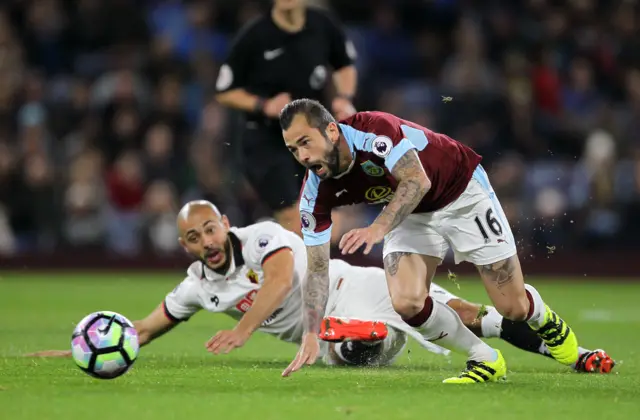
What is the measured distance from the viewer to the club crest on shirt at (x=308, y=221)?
6441mm

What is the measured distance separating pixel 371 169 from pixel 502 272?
104cm

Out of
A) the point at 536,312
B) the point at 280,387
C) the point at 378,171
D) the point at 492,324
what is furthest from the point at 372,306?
the point at 280,387

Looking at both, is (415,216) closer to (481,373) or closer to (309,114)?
(481,373)

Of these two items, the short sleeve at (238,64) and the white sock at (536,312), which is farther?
the short sleeve at (238,64)

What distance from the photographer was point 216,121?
15906mm

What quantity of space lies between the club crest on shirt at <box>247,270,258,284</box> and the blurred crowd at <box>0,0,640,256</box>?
6.91 meters

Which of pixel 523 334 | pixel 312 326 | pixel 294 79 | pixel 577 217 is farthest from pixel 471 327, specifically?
pixel 577 217

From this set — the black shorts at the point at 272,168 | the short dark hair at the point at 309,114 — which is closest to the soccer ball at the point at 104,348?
the short dark hair at the point at 309,114

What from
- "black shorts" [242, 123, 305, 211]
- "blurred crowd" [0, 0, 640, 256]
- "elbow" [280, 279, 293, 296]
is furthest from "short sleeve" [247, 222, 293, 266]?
"blurred crowd" [0, 0, 640, 256]

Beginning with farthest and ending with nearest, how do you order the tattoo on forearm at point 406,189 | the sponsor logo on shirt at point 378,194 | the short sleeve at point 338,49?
the short sleeve at point 338,49
the sponsor logo on shirt at point 378,194
the tattoo on forearm at point 406,189

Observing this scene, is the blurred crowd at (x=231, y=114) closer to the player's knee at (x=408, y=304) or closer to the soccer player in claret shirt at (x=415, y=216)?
the soccer player in claret shirt at (x=415, y=216)

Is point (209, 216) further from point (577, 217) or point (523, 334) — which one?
point (577, 217)

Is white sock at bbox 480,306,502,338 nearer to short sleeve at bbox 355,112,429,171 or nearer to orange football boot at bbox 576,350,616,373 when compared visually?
orange football boot at bbox 576,350,616,373

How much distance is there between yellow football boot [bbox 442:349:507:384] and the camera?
21.1 ft
